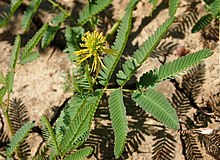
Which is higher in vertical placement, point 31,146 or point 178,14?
point 178,14

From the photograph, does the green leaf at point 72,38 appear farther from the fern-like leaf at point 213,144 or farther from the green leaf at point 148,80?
the fern-like leaf at point 213,144

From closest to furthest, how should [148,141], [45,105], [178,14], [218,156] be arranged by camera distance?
[218,156], [148,141], [45,105], [178,14]

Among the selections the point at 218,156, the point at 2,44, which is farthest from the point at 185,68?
the point at 2,44

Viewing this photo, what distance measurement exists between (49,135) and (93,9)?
0.74 m

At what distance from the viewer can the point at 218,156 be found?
258 cm

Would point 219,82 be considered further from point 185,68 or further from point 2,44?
point 2,44

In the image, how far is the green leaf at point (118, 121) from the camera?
7.55 feet

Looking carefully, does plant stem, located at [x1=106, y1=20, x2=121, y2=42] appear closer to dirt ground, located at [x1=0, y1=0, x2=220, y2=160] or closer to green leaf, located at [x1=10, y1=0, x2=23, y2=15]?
dirt ground, located at [x1=0, y1=0, x2=220, y2=160]

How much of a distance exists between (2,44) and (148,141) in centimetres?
110

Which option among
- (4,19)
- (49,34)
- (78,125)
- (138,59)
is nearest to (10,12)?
(4,19)

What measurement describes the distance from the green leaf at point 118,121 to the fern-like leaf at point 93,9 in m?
0.54

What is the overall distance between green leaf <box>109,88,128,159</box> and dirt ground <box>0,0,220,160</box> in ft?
1.20

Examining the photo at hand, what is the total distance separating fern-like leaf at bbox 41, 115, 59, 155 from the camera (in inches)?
94.7

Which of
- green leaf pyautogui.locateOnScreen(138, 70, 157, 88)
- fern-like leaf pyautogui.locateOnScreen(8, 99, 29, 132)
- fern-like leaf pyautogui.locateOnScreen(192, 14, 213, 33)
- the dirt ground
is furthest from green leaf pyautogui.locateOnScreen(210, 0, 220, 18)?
fern-like leaf pyautogui.locateOnScreen(8, 99, 29, 132)
